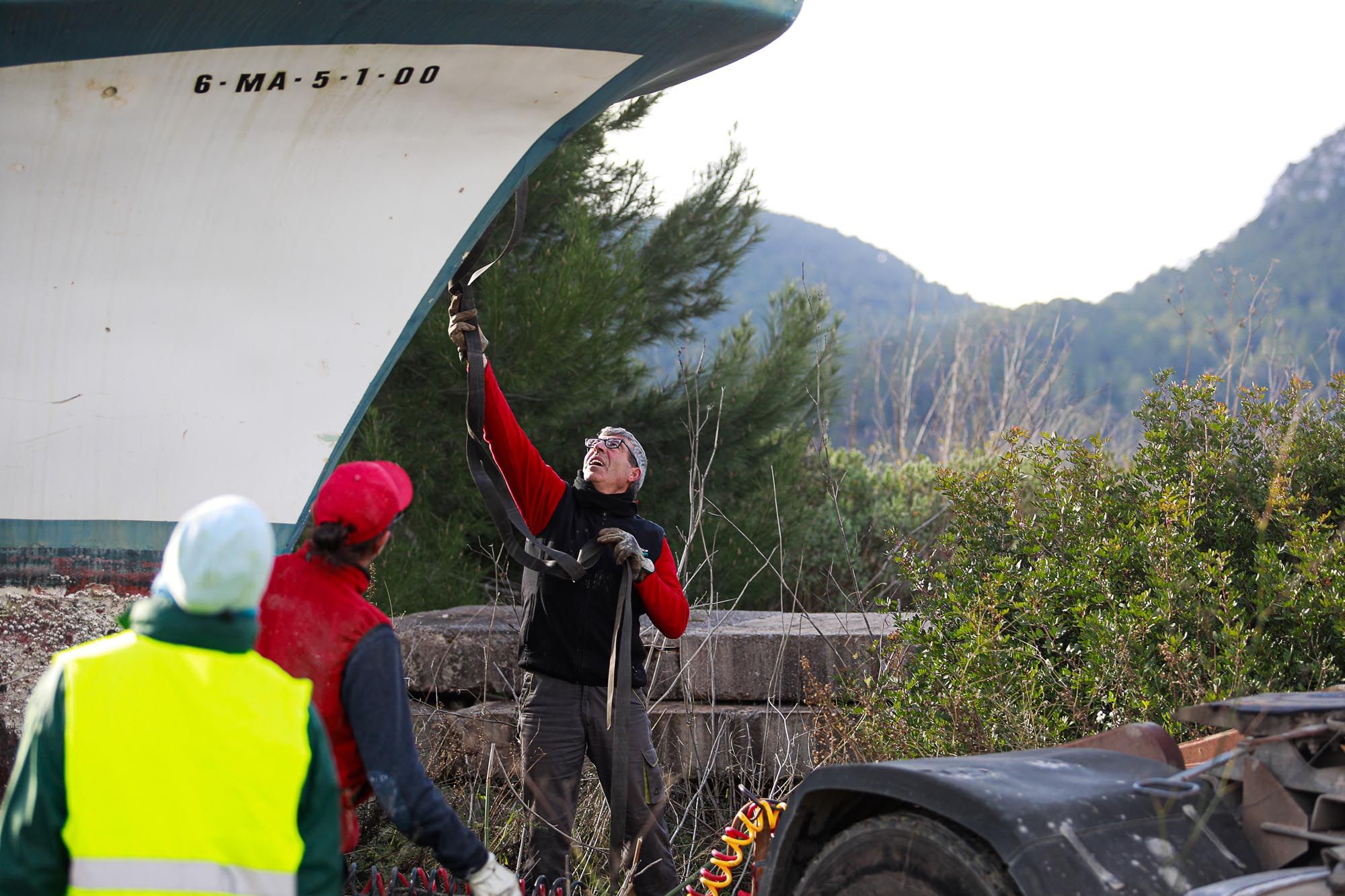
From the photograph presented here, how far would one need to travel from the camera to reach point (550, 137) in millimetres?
4492

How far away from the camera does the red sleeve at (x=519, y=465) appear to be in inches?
158

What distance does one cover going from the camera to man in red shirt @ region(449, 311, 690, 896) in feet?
12.9

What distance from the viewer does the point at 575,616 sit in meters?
3.95

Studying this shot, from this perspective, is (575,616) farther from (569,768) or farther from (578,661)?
(569,768)

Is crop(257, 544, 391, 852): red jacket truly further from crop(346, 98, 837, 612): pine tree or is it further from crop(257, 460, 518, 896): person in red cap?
crop(346, 98, 837, 612): pine tree

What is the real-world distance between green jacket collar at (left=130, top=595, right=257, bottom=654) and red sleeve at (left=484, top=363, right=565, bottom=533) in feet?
7.28

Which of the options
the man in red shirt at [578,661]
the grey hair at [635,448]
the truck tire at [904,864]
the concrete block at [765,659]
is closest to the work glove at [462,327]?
the man in red shirt at [578,661]

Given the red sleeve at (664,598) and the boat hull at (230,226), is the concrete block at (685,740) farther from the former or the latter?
the boat hull at (230,226)

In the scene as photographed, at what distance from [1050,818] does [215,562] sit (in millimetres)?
1572

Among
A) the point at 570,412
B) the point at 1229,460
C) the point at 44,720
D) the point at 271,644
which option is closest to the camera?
the point at 44,720

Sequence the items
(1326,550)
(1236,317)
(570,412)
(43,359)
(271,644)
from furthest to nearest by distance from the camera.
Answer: (570,412) → (1236,317) → (43,359) → (1326,550) → (271,644)

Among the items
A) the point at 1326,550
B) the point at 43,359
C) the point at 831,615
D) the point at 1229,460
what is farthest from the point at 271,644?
the point at 831,615

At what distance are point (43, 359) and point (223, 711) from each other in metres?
2.70

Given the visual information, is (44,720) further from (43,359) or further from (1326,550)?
(1326,550)
